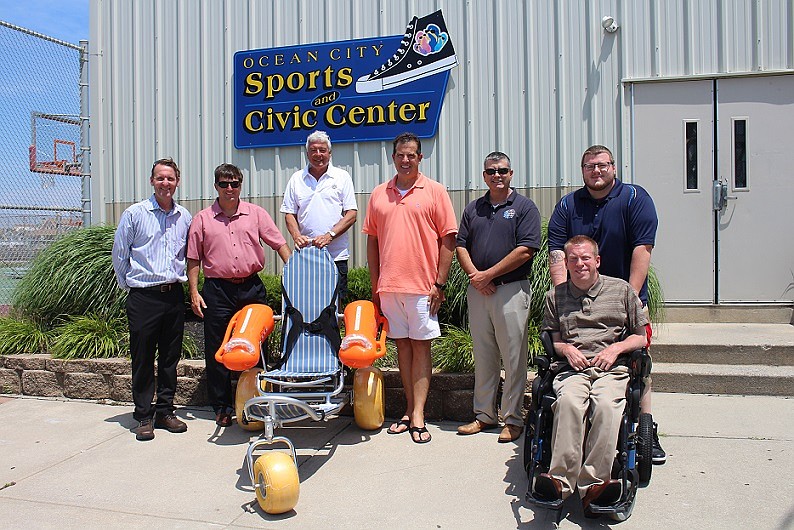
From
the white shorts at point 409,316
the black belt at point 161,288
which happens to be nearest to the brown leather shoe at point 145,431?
the black belt at point 161,288

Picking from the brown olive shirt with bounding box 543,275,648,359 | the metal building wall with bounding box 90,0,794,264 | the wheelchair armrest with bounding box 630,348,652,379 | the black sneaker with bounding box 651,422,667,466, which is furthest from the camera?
the metal building wall with bounding box 90,0,794,264

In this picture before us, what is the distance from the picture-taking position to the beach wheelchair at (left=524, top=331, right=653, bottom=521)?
12.0 ft

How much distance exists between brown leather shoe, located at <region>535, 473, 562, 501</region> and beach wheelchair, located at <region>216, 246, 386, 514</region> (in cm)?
149

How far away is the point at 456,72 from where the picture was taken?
8.34 m

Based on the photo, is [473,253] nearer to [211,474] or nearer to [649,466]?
[649,466]

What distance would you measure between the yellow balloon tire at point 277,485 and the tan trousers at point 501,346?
170cm

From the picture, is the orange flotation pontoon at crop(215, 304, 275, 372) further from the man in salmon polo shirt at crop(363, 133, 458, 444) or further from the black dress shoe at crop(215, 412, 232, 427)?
the man in salmon polo shirt at crop(363, 133, 458, 444)

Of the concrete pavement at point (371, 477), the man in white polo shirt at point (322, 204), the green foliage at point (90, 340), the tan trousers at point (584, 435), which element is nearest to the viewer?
the tan trousers at point (584, 435)

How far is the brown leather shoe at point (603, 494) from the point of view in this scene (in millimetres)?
3633

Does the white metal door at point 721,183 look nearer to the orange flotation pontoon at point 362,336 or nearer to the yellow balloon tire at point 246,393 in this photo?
the orange flotation pontoon at point 362,336

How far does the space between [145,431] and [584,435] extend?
3245 mm

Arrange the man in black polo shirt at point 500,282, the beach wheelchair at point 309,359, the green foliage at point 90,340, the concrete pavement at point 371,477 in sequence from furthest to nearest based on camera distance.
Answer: the green foliage at point 90,340
the man in black polo shirt at point 500,282
the beach wheelchair at point 309,359
the concrete pavement at point 371,477

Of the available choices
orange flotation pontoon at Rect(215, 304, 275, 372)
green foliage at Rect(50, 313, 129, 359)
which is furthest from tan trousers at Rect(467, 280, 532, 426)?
green foliage at Rect(50, 313, 129, 359)

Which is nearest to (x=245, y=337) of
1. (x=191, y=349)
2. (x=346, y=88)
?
(x=191, y=349)
